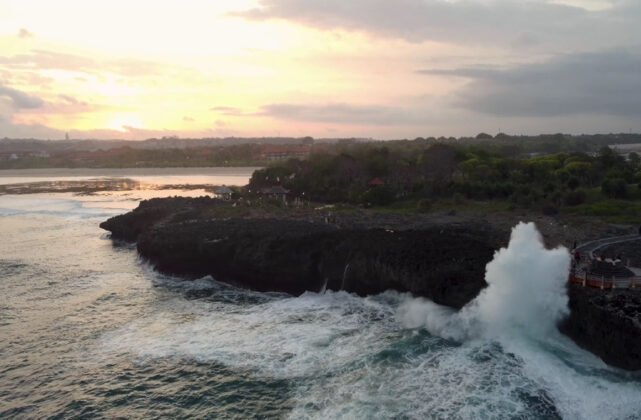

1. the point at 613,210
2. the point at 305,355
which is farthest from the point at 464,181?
the point at 305,355

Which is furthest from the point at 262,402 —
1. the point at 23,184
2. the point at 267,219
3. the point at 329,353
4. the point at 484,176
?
the point at 23,184

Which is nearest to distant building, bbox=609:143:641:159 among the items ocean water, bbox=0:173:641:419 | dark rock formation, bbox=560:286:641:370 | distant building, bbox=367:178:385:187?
distant building, bbox=367:178:385:187

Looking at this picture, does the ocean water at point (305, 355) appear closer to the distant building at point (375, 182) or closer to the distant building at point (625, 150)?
the distant building at point (375, 182)

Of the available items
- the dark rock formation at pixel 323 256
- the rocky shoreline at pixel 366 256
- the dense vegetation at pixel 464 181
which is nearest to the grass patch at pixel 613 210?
the dense vegetation at pixel 464 181

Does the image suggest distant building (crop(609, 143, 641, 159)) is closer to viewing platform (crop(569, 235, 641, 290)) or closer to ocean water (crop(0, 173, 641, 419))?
viewing platform (crop(569, 235, 641, 290))

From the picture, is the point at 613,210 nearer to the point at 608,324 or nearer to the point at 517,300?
the point at 517,300
